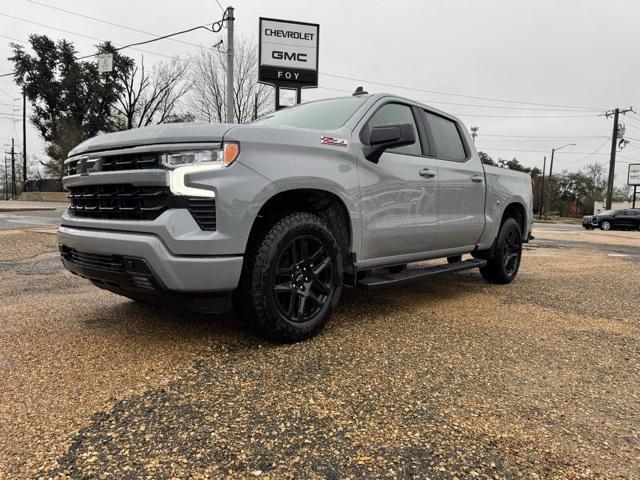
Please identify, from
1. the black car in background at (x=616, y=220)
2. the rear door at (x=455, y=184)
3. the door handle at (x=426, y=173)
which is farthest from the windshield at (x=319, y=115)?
the black car in background at (x=616, y=220)

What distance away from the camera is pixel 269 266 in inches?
112

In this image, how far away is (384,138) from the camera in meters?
3.37

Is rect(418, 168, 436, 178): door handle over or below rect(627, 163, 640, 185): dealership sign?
below

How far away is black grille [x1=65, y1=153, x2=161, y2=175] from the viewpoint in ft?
8.89

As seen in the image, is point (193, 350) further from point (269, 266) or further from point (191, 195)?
point (191, 195)

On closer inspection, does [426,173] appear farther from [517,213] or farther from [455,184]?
[517,213]

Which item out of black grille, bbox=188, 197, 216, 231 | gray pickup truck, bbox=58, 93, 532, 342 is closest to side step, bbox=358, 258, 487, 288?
gray pickup truck, bbox=58, 93, 532, 342

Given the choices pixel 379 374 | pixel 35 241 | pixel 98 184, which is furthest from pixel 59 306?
pixel 35 241

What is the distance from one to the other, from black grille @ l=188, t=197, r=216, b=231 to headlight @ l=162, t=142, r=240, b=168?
0.22m

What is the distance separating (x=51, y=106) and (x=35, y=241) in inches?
1575

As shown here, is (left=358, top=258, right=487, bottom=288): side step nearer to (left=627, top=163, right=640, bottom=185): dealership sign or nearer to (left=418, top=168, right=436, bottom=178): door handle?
(left=418, top=168, right=436, bottom=178): door handle

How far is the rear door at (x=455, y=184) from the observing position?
4426 millimetres

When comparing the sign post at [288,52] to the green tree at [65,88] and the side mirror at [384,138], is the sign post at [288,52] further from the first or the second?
the green tree at [65,88]

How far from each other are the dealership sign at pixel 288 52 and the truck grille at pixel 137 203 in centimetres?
1348
